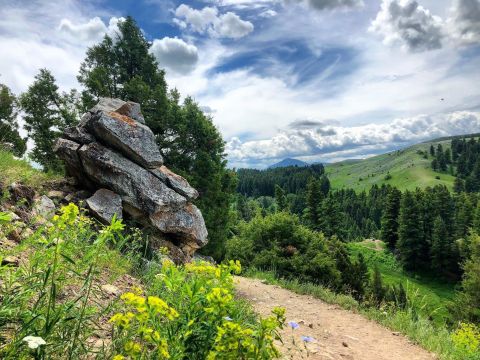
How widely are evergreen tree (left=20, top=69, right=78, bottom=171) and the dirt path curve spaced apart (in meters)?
16.7

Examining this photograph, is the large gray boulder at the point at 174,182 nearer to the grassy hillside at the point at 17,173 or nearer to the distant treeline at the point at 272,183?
the grassy hillside at the point at 17,173

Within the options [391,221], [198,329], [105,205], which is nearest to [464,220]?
[391,221]

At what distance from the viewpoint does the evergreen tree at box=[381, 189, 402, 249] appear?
78562 millimetres

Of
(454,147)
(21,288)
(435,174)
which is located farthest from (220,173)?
(454,147)

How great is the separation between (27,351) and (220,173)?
21.0m

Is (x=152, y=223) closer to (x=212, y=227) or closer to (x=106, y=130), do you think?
(x=106, y=130)

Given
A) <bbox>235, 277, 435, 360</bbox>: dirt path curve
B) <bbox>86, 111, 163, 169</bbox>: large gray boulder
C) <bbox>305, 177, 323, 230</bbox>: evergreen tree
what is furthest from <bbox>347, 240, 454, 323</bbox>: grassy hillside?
<bbox>86, 111, 163, 169</bbox>: large gray boulder

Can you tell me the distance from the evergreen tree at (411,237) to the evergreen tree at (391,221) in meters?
8.40

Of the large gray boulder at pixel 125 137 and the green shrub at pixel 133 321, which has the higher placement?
the large gray boulder at pixel 125 137

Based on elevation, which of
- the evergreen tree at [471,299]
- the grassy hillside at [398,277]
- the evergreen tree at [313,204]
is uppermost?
the evergreen tree at [313,204]

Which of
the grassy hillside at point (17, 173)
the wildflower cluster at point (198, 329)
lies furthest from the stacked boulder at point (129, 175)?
the wildflower cluster at point (198, 329)

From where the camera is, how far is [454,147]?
192 meters

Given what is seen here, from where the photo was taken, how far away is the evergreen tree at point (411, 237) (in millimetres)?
67062

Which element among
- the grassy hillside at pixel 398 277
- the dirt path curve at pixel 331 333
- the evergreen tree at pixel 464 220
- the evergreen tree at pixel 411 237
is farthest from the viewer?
the evergreen tree at pixel 464 220
